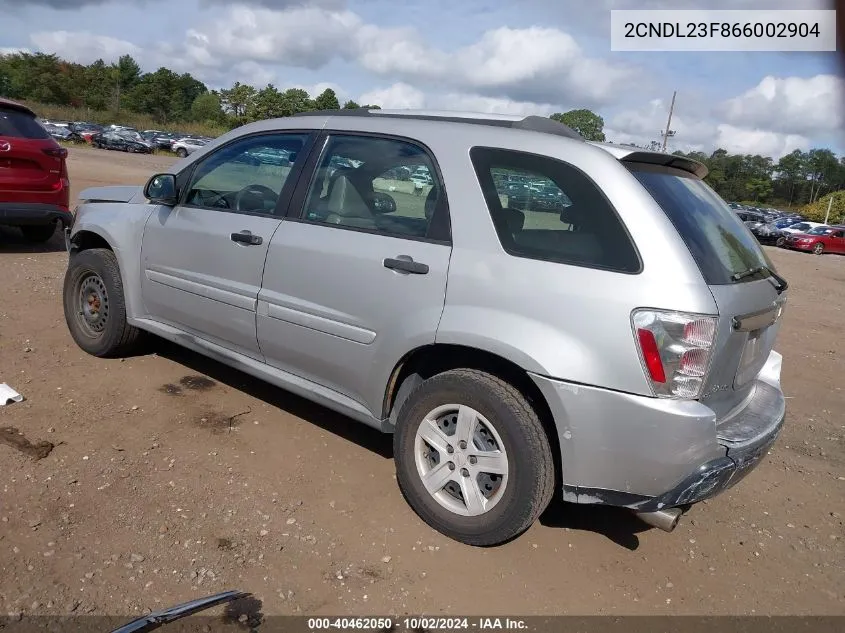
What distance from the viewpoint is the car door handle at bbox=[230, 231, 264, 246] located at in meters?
3.72

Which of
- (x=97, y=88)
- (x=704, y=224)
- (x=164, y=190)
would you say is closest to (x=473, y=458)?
(x=704, y=224)

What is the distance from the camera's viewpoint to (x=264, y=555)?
2861 mm

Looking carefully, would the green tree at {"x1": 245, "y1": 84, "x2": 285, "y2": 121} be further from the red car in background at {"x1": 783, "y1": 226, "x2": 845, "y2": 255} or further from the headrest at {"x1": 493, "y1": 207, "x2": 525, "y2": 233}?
the headrest at {"x1": 493, "y1": 207, "x2": 525, "y2": 233}

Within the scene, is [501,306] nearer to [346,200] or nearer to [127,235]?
[346,200]

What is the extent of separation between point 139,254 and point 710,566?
3768 millimetres

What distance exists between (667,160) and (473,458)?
1.63 meters

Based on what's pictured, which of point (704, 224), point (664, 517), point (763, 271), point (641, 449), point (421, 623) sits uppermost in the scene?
point (704, 224)

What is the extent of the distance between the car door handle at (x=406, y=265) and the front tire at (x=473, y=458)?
0.48 meters

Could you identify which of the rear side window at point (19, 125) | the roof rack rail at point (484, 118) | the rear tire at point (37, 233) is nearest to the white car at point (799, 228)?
the rear tire at point (37, 233)

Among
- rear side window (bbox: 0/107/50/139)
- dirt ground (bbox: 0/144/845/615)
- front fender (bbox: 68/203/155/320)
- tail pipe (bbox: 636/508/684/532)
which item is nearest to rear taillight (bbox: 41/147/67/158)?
rear side window (bbox: 0/107/50/139)

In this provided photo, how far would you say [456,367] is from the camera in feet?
10.2

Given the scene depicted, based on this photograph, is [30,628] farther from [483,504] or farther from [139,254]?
[139,254]

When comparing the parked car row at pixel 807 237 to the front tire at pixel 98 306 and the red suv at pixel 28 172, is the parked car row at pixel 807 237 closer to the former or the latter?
the red suv at pixel 28 172

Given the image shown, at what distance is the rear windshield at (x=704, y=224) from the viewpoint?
8.95 feet
